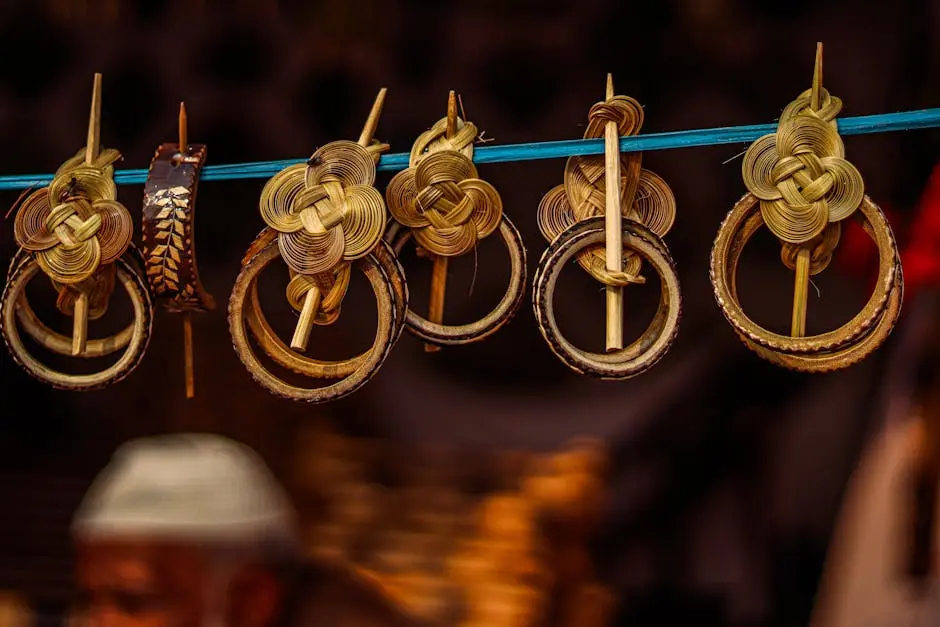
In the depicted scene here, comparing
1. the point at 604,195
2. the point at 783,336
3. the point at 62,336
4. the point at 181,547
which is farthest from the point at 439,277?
the point at 181,547

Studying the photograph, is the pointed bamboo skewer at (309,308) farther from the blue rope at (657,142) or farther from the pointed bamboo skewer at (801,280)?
the pointed bamboo skewer at (801,280)

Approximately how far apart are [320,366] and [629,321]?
1.63 m

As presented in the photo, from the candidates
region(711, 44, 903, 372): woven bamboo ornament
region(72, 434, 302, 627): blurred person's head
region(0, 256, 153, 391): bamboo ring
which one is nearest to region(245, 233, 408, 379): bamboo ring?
region(0, 256, 153, 391): bamboo ring

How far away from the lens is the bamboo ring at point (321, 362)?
145 centimetres

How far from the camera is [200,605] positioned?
94.1 inches

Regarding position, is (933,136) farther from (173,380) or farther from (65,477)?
(65,477)

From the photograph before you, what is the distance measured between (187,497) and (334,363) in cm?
110

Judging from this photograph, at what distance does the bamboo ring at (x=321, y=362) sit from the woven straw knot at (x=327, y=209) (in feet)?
0.11

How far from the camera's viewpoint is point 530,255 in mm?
2715

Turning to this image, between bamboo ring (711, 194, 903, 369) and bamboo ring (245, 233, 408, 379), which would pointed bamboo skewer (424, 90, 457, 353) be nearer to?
bamboo ring (245, 233, 408, 379)

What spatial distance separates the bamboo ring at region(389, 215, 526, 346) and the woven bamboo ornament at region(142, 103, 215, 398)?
24 cm

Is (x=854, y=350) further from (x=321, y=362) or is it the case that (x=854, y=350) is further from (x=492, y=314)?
(x=321, y=362)

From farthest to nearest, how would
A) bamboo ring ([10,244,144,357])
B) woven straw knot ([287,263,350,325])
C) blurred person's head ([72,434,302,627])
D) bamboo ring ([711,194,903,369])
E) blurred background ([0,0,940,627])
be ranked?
blurred background ([0,0,940,627]) → blurred person's head ([72,434,302,627]) → bamboo ring ([10,244,144,357]) → woven straw knot ([287,263,350,325]) → bamboo ring ([711,194,903,369])

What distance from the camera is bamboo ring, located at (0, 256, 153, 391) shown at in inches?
61.5
